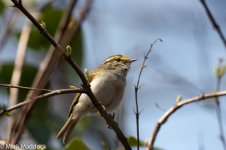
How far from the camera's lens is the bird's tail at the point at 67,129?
4636mm

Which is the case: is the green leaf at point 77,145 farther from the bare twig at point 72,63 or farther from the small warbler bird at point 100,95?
the small warbler bird at point 100,95

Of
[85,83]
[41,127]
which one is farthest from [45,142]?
[85,83]

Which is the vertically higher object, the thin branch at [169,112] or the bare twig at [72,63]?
the bare twig at [72,63]

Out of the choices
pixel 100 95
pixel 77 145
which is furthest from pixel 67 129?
pixel 77 145

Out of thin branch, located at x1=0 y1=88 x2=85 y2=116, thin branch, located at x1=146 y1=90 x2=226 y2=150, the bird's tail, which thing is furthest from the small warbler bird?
thin branch, located at x1=0 y1=88 x2=85 y2=116

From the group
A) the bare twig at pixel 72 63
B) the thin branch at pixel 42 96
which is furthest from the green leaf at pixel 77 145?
the thin branch at pixel 42 96

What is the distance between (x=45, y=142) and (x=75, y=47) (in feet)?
4.08

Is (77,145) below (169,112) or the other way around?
below

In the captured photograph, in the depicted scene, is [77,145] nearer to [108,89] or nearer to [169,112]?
[169,112]

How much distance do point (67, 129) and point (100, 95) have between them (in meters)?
0.47

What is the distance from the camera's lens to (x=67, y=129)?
4738 millimetres

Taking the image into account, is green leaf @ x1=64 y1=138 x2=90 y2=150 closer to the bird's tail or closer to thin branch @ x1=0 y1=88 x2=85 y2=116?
→ thin branch @ x1=0 y1=88 x2=85 y2=116

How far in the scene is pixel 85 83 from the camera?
288 centimetres

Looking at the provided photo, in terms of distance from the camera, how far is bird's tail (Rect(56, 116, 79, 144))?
464cm
